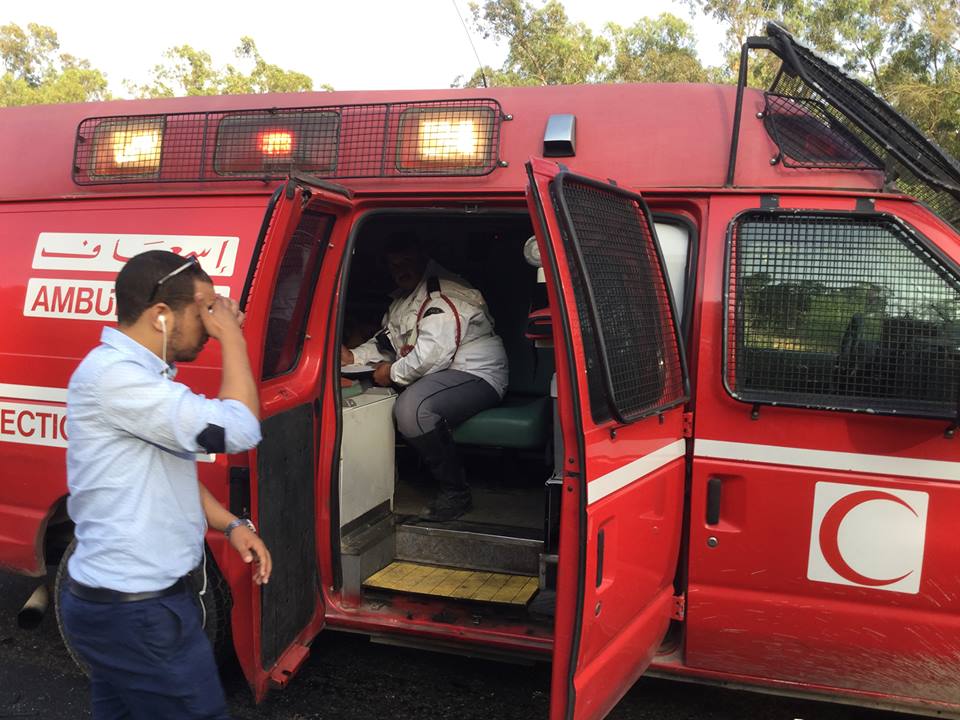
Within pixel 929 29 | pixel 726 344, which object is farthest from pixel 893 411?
pixel 929 29

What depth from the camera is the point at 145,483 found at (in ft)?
6.21

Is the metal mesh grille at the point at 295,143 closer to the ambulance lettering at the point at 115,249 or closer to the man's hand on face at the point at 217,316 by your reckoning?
the ambulance lettering at the point at 115,249

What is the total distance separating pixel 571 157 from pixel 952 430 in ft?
5.31

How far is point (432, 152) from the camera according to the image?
3254 mm

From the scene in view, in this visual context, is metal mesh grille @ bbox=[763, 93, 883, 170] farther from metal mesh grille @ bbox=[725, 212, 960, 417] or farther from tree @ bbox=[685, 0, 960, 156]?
tree @ bbox=[685, 0, 960, 156]

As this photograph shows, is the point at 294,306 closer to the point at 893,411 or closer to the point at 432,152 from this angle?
the point at 432,152

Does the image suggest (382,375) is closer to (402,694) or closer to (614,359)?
(402,694)

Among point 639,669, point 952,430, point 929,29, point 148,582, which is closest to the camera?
point 148,582

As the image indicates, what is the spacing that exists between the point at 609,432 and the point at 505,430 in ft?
6.03

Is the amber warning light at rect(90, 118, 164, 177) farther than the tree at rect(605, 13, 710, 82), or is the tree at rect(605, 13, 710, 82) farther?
the tree at rect(605, 13, 710, 82)

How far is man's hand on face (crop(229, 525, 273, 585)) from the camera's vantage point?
6.93 ft

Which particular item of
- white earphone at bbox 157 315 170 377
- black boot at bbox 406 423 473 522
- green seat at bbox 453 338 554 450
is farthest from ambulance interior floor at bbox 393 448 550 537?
white earphone at bbox 157 315 170 377

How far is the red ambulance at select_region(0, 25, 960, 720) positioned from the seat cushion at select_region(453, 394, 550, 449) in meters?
0.58

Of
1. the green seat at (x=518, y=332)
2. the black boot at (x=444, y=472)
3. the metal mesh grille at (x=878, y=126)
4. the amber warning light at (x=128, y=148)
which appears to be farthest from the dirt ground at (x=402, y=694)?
the amber warning light at (x=128, y=148)
